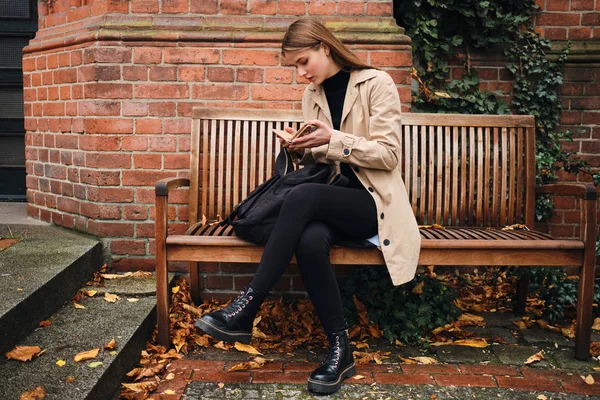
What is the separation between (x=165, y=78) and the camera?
370 centimetres

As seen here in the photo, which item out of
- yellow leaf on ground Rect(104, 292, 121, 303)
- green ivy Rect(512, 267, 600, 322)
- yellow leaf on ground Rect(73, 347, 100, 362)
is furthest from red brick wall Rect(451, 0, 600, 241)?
yellow leaf on ground Rect(73, 347, 100, 362)

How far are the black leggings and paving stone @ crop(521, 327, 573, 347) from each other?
4.03 ft

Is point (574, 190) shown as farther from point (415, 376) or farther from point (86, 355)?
point (86, 355)

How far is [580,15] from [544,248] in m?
2.14

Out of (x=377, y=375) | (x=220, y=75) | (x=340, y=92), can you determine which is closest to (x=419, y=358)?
(x=377, y=375)

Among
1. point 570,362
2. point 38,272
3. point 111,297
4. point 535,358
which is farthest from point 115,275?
point 570,362

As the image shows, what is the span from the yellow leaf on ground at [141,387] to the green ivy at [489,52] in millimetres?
2569

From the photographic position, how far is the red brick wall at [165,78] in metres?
3.68

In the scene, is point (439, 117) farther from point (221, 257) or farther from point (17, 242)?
point (17, 242)

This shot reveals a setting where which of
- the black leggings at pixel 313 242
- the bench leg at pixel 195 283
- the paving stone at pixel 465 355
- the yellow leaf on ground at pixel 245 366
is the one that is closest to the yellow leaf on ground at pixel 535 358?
the paving stone at pixel 465 355

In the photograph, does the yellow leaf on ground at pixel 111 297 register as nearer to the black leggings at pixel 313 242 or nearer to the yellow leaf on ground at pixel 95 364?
the yellow leaf on ground at pixel 95 364

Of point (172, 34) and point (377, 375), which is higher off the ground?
point (172, 34)

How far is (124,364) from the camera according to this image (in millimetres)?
2695

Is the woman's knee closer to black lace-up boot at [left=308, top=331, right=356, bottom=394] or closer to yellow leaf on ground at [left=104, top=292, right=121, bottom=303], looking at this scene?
black lace-up boot at [left=308, top=331, right=356, bottom=394]
